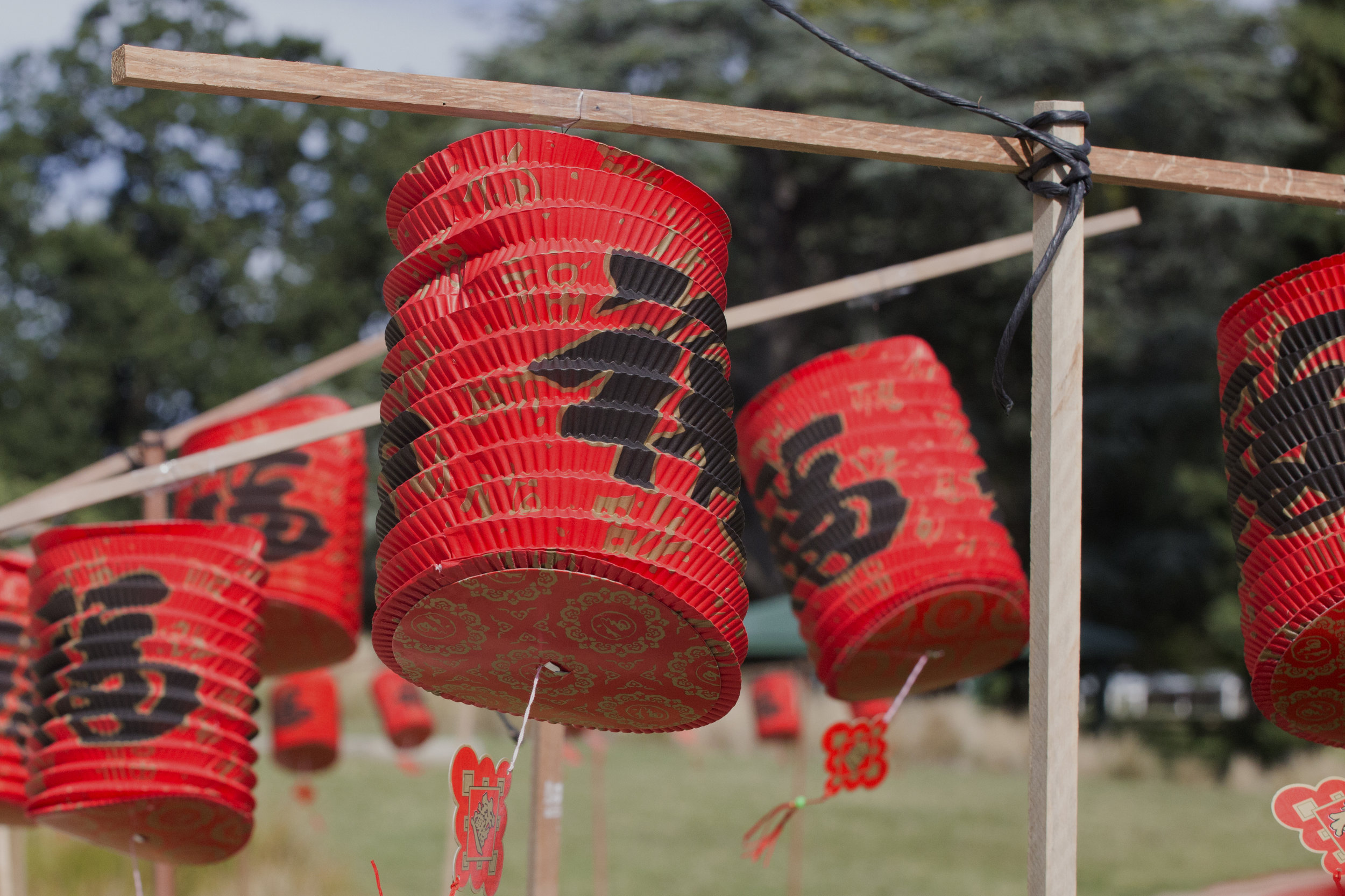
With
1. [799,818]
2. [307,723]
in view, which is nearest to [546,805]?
[799,818]

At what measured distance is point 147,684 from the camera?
2600 mm

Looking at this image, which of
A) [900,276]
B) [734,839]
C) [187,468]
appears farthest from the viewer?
[734,839]

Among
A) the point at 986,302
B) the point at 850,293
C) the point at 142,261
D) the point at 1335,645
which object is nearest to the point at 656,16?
the point at 986,302

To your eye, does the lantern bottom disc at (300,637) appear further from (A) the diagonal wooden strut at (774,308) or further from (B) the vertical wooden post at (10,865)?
(B) the vertical wooden post at (10,865)

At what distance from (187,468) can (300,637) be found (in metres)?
0.72

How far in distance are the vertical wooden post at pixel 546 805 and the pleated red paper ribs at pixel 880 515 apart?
611 mm

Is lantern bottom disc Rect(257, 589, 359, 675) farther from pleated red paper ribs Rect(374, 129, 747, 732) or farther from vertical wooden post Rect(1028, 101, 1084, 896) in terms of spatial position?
vertical wooden post Rect(1028, 101, 1084, 896)

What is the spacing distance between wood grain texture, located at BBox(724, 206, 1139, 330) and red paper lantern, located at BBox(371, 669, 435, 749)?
160 inches

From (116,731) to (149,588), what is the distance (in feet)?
0.90

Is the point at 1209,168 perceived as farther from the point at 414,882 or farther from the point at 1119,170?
the point at 414,882

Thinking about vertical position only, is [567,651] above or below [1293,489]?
below

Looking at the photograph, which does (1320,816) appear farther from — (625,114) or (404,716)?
(404,716)

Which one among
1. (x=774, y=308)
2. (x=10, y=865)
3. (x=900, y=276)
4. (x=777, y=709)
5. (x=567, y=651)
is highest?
(x=900, y=276)

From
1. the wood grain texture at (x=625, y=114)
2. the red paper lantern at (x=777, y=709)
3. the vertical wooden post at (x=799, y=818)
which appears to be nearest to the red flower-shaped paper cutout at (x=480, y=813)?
the wood grain texture at (x=625, y=114)
